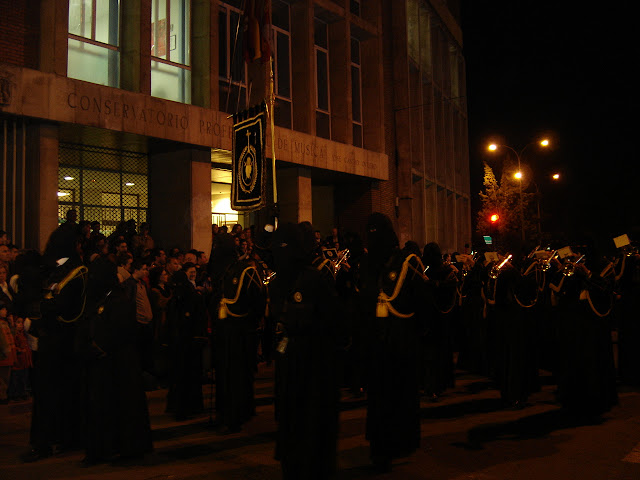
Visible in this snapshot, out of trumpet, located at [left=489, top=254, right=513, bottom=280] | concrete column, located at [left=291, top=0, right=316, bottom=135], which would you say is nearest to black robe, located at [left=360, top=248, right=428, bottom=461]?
trumpet, located at [left=489, top=254, right=513, bottom=280]

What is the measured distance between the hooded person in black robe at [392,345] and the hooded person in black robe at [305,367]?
1.03 metres

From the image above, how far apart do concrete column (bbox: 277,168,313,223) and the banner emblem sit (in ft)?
33.7

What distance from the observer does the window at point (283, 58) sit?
901 inches

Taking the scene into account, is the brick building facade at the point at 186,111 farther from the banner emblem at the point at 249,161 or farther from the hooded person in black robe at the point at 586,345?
the hooded person in black robe at the point at 586,345

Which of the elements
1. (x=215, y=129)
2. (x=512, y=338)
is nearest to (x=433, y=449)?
(x=512, y=338)

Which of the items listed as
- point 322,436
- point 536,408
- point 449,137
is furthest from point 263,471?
point 449,137

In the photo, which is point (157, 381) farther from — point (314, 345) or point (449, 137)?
point (449, 137)

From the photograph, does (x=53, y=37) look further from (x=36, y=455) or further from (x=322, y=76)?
(x=322, y=76)

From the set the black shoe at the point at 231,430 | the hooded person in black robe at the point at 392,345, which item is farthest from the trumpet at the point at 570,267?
the black shoe at the point at 231,430

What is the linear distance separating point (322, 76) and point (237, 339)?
1902 cm

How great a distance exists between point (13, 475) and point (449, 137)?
1440 inches

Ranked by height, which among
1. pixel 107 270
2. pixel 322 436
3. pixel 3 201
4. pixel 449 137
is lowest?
pixel 322 436

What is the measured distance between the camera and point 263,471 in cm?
611

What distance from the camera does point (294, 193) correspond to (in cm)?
2252
